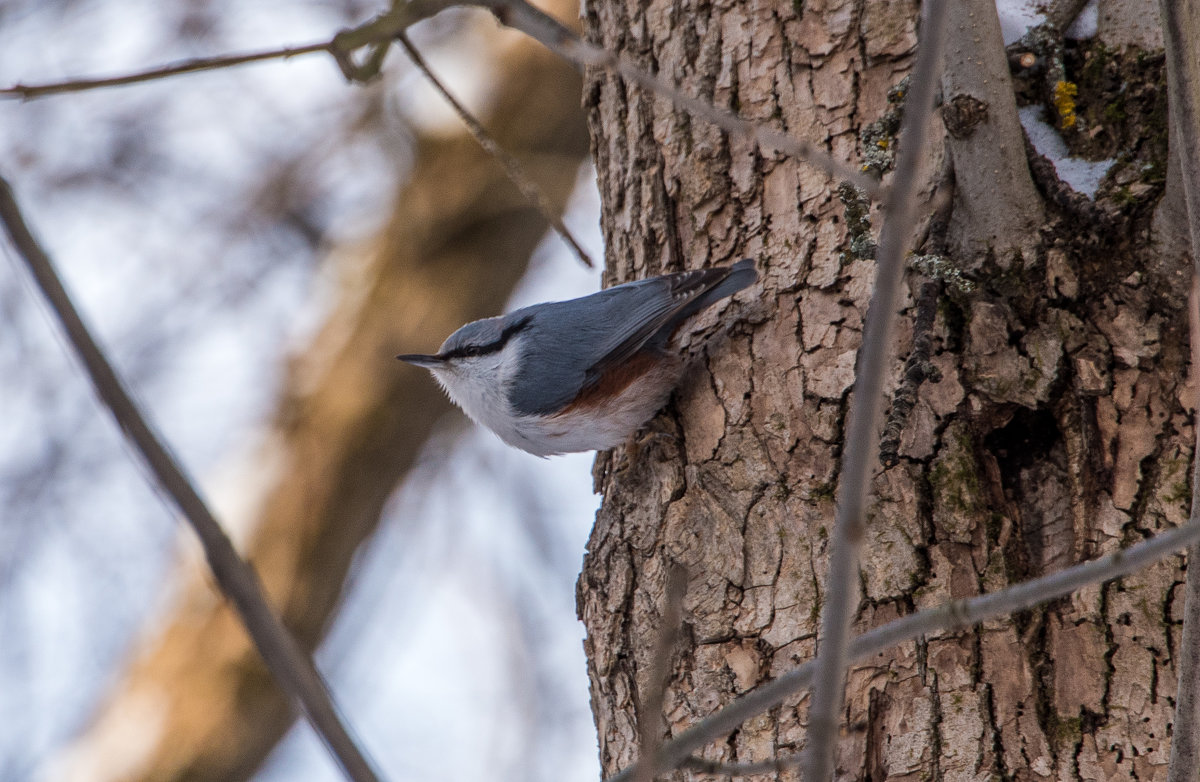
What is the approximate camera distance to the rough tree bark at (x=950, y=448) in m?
1.61

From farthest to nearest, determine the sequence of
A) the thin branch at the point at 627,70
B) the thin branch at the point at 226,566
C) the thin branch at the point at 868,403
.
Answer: the thin branch at the point at 627,70 < the thin branch at the point at 868,403 < the thin branch at the point at 226,566

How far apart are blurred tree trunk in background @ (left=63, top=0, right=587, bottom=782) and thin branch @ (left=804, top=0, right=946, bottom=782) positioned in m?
3.34

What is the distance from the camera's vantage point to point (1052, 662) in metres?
1.62

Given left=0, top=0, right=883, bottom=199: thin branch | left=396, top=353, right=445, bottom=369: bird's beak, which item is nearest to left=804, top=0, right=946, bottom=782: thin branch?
left=0, top=0, right=883, bottom=199: thin branch

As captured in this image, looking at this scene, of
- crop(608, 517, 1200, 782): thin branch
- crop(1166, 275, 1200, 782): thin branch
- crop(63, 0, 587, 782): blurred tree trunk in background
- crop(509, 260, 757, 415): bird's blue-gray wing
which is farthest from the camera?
crop(63, 0, 587, 782): blurred tree trunk in background

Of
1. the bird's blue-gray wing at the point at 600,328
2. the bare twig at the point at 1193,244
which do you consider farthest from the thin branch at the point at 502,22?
the bird's blue-gray wing at the point at 600,328

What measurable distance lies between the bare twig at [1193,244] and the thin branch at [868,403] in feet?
2.09

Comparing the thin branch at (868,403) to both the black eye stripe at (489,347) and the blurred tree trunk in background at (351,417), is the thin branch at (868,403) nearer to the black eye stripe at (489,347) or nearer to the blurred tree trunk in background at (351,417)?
the black eye stripe at (489,347)

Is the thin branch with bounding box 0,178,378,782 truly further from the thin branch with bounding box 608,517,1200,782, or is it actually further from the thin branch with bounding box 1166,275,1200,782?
the thin branch with bounding box 1166,275,1200,782

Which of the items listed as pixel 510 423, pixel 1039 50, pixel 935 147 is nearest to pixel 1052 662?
pixel 935 147

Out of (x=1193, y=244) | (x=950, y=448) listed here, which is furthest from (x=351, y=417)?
(x=1193, y=244)

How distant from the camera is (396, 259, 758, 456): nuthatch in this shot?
2.34 m

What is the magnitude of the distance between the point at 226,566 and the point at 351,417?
3.39m

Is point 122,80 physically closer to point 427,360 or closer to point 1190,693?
point 1190,693
